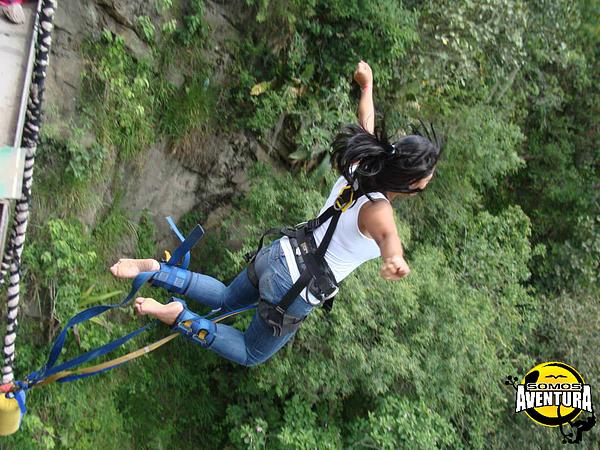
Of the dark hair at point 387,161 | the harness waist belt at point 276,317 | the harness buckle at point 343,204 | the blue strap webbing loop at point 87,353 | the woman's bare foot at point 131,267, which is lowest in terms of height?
the blue strap webbing loop at point 87,353

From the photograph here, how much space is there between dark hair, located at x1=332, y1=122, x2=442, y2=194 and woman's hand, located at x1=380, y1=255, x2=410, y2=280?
1.47 feet

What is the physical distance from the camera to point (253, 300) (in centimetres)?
343

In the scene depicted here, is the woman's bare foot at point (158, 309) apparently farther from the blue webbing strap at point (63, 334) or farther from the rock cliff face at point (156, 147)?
the rock cliff face at point (156, 147)

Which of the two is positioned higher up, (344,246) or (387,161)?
(387,161)

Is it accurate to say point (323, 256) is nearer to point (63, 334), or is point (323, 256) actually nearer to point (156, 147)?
point (63, 334)

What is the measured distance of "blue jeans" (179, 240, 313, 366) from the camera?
117 inches

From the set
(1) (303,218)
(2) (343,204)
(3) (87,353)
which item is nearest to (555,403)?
(1) (303,218)

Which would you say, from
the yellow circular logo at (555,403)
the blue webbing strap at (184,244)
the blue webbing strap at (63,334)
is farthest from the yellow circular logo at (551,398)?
the blue webbing strap at (63,334)

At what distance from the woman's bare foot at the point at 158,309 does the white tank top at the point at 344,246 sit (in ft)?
2.49

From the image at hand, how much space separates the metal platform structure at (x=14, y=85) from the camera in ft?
8.78

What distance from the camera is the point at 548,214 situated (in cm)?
809

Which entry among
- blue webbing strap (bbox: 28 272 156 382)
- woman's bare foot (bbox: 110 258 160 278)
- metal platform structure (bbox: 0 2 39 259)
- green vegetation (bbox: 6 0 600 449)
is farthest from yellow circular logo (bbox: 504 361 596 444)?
metal platform structure (bbox: 0 2 39 259)

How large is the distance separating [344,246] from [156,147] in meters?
2.55

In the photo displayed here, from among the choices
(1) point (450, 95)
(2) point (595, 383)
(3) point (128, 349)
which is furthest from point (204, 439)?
(1) point (450, 95)
